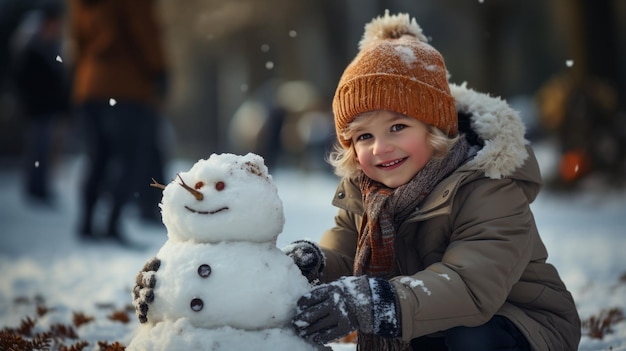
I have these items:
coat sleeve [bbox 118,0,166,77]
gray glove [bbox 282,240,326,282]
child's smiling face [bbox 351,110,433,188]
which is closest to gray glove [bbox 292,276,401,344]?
gray glove [bbox 282,240,326,282]

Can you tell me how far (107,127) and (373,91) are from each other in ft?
12.3

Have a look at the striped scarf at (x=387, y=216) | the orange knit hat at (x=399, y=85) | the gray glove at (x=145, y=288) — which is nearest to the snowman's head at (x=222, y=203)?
the gray glove at (x=145, y=288)

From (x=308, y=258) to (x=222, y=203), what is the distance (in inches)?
19.0

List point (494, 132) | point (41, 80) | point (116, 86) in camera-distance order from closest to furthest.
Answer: point (494, 132) → point (116, 86) → point (41, 80)

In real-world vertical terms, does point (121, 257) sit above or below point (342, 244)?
above

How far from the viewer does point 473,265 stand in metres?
1.98

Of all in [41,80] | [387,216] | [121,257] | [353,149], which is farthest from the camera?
[41,80]

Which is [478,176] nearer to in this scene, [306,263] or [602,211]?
[306,263]

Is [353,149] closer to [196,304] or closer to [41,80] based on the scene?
[196,304]

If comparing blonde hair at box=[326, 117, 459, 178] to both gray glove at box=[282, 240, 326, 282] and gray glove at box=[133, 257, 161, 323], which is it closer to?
gray glove at box=[282, 240, 326, 282]

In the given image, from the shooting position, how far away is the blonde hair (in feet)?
7.50

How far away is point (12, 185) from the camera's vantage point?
12078mm

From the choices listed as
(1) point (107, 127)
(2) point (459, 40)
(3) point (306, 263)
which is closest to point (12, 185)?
(1) point (107, 127)

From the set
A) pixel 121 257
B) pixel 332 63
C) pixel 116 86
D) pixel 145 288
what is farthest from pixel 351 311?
pixel 332 63
